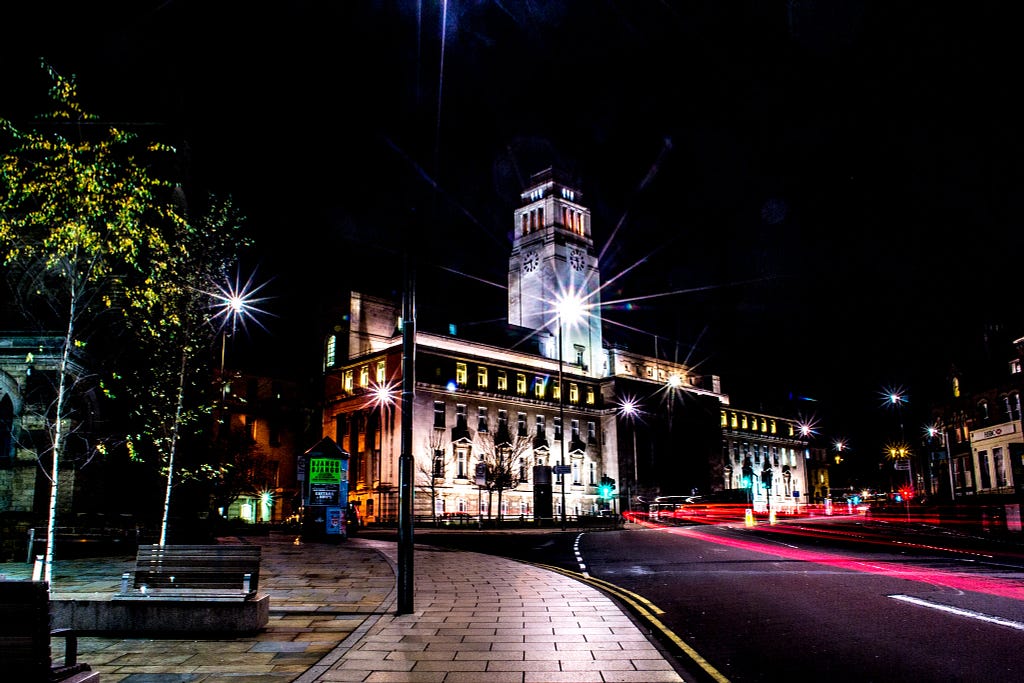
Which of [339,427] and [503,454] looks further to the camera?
[339,427]

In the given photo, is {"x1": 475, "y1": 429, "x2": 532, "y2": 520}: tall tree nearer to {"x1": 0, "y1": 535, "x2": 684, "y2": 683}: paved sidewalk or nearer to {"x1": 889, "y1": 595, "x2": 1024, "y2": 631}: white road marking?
{"x1": 0, "y1": 535, "x2": 684, "y2": 683}: paved sidewalk

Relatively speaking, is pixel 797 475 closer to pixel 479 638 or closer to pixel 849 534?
pixel 849 534

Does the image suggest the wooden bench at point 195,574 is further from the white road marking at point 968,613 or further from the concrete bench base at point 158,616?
the white road marking at point 968,613

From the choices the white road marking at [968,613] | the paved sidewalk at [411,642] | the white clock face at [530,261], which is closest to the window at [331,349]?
the white clock face at [530,261]

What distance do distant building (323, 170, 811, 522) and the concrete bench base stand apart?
32.6 m

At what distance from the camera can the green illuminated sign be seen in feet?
97.3

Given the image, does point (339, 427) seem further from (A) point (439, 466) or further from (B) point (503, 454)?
(B) point (503, 454)

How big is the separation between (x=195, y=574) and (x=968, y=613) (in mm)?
10167

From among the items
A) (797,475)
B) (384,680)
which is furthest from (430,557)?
(797,475)

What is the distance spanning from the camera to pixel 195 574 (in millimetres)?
9219

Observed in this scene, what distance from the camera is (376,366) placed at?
64.1 metres

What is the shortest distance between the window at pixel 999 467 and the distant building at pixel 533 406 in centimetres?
2284

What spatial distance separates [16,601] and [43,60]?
12.3m

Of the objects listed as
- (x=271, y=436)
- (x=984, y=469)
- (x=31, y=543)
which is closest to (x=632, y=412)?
(x=984, y=469)
